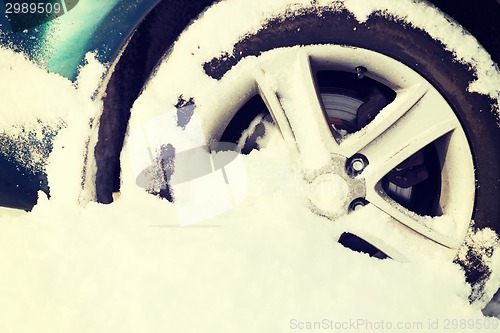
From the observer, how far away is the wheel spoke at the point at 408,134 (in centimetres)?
Answer: 126

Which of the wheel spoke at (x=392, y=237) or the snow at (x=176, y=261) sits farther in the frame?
the wheel spoke at (x=392, y=237)

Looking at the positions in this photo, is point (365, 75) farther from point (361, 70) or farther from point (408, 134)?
point (408, 134)

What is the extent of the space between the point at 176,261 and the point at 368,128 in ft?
2.18

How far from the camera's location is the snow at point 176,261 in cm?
125

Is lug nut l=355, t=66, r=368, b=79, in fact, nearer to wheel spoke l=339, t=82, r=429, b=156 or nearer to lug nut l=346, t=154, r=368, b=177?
wheel spoke l=339, t=82, r=429, b=156

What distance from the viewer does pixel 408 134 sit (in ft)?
4.28

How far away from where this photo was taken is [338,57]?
1265 millimetres

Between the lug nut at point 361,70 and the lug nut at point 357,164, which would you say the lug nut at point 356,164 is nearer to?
the lug nut at point 357,164

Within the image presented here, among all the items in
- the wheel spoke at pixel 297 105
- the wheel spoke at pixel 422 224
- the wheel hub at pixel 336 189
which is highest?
the wheel spoke at pixel 297 105

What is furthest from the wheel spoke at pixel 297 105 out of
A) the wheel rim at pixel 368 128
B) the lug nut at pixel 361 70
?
the lug nut at pixel 361 70

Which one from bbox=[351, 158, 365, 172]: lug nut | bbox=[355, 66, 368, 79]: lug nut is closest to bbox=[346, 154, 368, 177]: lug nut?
bbox=[351, 158, 365, 172]: lug nut

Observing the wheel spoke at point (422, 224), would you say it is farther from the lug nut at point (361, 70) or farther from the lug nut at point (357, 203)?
the lug nut at point (361, 70)

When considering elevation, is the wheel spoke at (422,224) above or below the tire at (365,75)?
below

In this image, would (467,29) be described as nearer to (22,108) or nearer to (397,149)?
(397,149)
